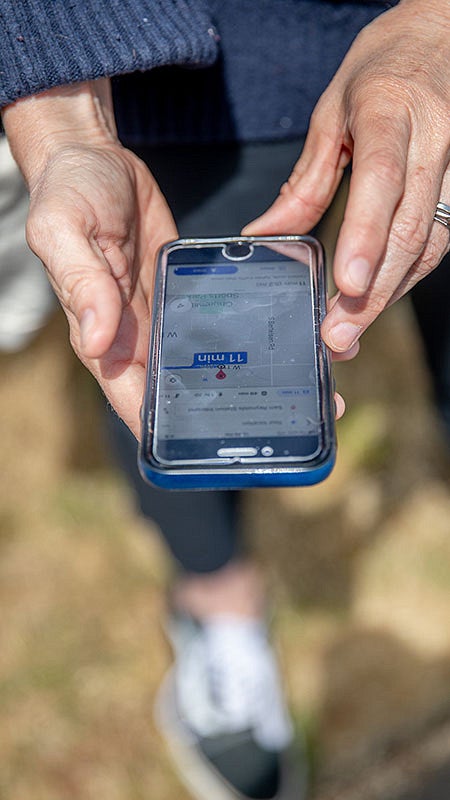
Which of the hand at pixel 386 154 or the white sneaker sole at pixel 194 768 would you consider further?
the white sneaker sole at pixel 194 768

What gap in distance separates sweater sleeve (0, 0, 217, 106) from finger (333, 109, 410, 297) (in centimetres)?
25

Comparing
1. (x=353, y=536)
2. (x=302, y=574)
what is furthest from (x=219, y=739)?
(x=353, y=536)

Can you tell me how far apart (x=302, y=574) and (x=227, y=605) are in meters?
0.22

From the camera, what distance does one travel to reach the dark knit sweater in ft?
2.97

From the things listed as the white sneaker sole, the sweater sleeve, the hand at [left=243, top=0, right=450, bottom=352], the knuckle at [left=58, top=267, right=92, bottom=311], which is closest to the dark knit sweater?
the sweater sleeve

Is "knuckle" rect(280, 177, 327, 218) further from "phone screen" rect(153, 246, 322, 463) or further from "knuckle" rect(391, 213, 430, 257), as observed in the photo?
"knuckle" rect(391, 213, 430, 257)

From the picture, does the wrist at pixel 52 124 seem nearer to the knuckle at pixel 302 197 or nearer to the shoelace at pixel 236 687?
the knuckle at pixel 302 197

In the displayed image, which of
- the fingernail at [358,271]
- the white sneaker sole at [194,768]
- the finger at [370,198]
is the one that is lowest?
the white sneaker sole at [194,768]

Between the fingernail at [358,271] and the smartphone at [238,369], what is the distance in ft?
0.47

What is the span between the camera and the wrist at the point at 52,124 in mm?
933

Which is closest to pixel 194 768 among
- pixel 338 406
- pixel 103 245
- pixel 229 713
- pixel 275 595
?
pixel 229 713

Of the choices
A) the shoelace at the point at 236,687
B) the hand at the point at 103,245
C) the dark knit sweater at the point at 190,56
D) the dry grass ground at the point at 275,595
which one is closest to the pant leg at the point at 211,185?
the dark knit sweater at the point at 190,56

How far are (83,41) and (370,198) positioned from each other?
38 centimetres

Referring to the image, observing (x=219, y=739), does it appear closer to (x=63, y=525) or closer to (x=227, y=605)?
(x=227, y=605)
